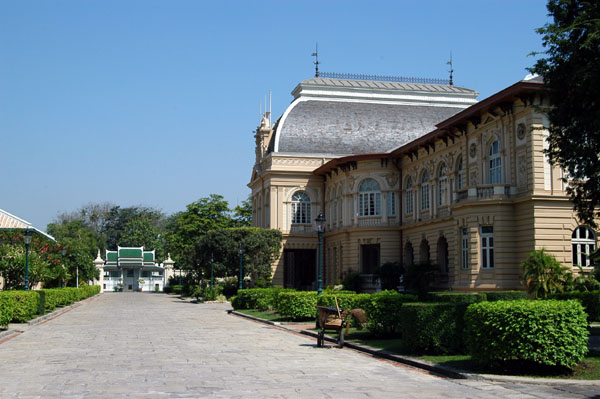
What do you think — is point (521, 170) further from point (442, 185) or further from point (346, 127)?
point (346, 127)

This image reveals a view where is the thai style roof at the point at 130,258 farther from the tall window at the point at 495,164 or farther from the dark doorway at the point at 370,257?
the tall window at the point at 495,164

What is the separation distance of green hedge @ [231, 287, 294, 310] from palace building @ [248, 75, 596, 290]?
390 inches

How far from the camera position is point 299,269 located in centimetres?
6378

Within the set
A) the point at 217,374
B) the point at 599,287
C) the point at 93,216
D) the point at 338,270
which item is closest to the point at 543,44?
the point at 217,374

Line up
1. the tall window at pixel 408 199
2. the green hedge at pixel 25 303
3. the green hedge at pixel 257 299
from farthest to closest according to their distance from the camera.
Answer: the tall window at pixel 408 199
the green hedge at pixel 257 299
the green hedge at pixel 25 303

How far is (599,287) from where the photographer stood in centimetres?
2658

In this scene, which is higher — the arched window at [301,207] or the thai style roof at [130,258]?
the arched window at [301,207]

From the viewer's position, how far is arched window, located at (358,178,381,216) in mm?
51531

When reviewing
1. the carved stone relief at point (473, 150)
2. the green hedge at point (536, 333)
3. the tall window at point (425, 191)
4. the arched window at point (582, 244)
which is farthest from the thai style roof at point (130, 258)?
the green hedge at point (536, 333)

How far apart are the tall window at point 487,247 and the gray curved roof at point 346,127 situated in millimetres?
26477

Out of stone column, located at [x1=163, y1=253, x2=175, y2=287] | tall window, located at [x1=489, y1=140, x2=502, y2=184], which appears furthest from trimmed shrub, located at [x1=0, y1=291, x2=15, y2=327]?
stone column, located at [x1=163, y1=253, x2=175, y2=287]

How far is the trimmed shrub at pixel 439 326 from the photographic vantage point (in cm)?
1588

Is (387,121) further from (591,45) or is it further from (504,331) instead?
(504,331)

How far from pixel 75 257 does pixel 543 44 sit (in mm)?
53461
